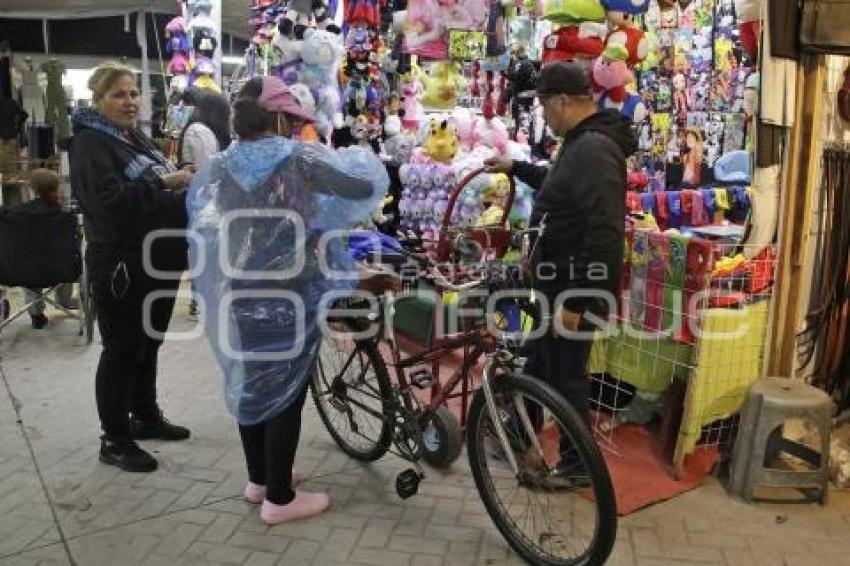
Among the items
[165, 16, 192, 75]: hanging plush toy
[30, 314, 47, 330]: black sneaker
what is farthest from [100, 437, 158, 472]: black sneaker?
[165, 16, 192, 75]: hanging plush toy

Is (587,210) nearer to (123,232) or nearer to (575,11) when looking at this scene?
(575,11)

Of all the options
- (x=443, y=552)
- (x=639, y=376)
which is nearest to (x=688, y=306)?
(x=639, y=376)

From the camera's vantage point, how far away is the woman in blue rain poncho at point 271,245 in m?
2.62

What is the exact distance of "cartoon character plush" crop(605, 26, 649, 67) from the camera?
3848 millimetres

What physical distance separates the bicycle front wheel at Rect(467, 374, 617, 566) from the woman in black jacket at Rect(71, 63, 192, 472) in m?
1.57

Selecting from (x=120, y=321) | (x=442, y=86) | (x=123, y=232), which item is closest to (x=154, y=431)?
(x=120, y=321)

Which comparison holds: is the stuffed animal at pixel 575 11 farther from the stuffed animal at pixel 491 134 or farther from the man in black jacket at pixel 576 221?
the stuffed animal at pixel 491 134

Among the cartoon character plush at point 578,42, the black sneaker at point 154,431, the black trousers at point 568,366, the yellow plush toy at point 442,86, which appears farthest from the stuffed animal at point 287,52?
the black trousers at point 568,366

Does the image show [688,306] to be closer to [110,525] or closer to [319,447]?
[319,447]

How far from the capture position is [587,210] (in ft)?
9.05

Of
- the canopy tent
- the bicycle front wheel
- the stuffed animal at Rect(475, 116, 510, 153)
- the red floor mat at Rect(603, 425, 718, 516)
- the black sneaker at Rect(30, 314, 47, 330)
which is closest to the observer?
the bicycle front wheel

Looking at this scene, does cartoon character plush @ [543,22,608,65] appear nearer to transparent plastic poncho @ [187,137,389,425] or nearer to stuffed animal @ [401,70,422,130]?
transparent plastic poncho @ [187,137,389,425]

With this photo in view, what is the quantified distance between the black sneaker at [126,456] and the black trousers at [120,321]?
0.04 metres

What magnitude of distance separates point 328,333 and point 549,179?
1085mm
